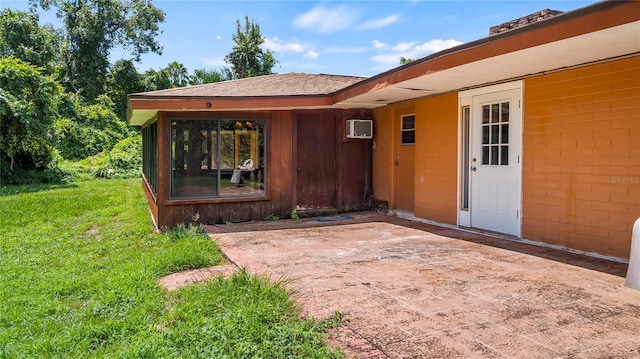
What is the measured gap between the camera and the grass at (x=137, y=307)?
2555 millimetres

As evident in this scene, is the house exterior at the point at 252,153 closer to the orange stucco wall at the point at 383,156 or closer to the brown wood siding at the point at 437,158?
the orange stucco wall at the point at 383,156

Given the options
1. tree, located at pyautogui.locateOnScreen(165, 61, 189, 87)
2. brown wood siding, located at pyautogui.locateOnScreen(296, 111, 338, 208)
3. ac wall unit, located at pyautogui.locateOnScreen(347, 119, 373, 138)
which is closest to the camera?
brown wood siding, located at pyautogui.locateOnScreen(296, 111, 338, 208)

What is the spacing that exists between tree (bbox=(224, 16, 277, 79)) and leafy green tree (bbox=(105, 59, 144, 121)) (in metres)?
6.45

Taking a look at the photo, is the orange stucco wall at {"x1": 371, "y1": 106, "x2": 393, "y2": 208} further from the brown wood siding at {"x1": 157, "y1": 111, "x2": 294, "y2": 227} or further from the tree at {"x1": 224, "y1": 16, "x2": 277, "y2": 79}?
the tree at {"x1": 224, "y1": 16, "x2": 277, "y2": 79}

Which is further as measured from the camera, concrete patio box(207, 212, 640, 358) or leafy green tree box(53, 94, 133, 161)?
leafy green tree box(53, 94, 133, 161)

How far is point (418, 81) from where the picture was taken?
5.66 meters

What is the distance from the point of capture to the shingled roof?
6.84 m

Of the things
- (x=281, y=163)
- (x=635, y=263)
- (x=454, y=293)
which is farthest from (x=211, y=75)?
(x=635, y=263)

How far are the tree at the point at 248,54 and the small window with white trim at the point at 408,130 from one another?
78.1ft

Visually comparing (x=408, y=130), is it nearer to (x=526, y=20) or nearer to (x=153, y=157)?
(x=526, y=20)

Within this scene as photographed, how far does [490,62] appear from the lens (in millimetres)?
4508

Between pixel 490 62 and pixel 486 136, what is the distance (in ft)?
5.34

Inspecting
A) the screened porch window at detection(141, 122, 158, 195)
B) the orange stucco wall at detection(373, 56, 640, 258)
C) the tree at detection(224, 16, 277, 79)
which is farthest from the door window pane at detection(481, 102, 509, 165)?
the tree at detection(224, 16, 277, 79)

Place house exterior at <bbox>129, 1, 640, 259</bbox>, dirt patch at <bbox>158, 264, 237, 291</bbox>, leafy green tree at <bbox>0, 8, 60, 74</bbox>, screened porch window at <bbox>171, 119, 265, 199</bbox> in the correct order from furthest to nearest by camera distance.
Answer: leafy green tree at <bbox>0, 8, 60, 74</bbox>
screened porch window at <bbox>171, 119, 265, 199</bbox>
house exterior at <bbox>129, 1, 640, 259</bbox>
dirt patch at <bbox>158, 264, 237, 291</bbox>
